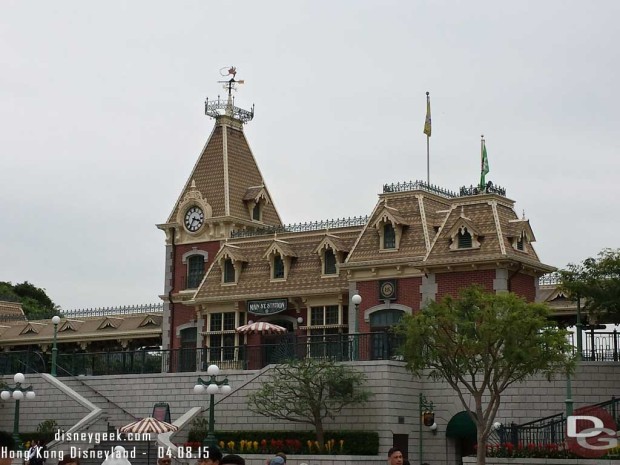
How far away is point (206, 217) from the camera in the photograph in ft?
163

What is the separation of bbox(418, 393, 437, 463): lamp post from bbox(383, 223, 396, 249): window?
25.8ft

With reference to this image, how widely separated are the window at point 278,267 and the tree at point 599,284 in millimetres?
14114

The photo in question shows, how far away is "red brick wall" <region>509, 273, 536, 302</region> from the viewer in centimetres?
3909

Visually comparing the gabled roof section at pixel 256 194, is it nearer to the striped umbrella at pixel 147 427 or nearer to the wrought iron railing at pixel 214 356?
the wrought iron railing at pixel 214 356

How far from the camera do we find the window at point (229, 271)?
4700cm

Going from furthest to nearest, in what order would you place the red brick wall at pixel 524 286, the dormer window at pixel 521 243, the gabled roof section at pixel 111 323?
the gabled roof section at pixel 111 323, the dormer window at pixel 521 243, the red brick wall at pixel 524 286

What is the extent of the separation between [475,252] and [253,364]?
8696mm

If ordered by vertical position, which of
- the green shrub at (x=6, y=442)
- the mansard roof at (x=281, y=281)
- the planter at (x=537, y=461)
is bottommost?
the planter at (x=537, y=461)

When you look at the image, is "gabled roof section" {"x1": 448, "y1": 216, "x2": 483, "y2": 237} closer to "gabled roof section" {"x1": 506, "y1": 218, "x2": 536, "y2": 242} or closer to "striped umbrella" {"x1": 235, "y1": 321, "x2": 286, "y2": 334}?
"gabled roof section" {"x1": 506, "y1": 218, "x2": 536, "y2": 242}

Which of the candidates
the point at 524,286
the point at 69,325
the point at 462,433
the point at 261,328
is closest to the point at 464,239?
the point at 524,286

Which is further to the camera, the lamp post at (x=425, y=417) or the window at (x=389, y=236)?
the window at (x=389, y=236)

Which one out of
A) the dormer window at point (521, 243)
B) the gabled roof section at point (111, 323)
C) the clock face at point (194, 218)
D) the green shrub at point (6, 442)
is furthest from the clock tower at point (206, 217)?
the green shrub at point (6, 442)

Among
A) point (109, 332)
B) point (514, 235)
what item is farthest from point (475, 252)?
point (109, 332)

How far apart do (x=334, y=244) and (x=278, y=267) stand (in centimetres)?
329
